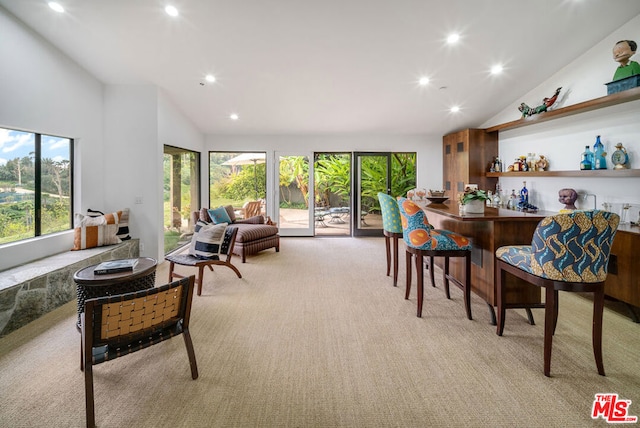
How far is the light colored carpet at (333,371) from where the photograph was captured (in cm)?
188

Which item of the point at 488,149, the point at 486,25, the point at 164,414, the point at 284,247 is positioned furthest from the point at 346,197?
the point at 164,414

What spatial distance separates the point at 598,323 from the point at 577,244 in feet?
1.94

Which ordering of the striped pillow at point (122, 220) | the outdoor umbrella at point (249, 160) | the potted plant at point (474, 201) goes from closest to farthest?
the potted plant at point (474, 201)
the striped pillow at point (122, 220)
the outdoor umbrella at point (249, 160)

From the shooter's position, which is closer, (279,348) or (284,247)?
(279,348)

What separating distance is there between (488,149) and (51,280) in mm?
7012

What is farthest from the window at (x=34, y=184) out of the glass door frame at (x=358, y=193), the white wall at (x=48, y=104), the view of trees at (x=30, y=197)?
the glass door frame at (x=358, y=193)

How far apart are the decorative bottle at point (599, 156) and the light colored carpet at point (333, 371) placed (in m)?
1.71

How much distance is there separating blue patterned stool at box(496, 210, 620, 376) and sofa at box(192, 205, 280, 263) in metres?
4.08

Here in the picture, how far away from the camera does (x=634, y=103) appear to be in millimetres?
3723

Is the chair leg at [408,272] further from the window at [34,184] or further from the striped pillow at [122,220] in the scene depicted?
the window at [34,184]

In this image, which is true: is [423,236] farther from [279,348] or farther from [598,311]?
[279,348]

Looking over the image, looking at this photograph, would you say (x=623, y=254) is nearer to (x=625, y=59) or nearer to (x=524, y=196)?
(x=625, y=59)

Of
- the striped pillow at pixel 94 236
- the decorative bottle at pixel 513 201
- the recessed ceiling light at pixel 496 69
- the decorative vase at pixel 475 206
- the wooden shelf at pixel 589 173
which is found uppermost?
the recessed ceiling light at pixel 496 69

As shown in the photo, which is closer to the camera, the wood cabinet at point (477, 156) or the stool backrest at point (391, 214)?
the stool backrest at point (391, 214)
